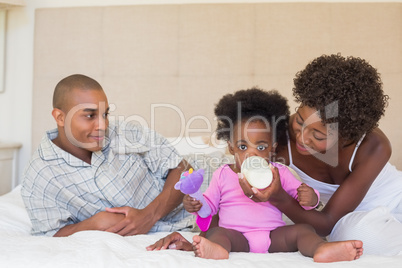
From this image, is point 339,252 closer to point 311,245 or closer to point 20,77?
point 311,245

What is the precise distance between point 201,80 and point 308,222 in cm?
151

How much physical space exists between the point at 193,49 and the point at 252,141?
1.46 meters

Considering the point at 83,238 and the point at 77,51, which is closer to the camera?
the point at 83,238

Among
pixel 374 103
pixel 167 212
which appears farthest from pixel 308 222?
pixel 167 212

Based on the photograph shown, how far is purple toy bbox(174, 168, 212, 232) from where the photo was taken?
128 cm

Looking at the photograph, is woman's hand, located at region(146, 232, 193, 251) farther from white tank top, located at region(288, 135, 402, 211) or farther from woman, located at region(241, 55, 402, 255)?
white tank top, located at region(288, 135, 402, 211)

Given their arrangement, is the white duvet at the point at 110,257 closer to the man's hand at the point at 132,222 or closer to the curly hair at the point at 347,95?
the man's hand at the point at 132,222

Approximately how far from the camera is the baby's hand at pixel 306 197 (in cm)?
138

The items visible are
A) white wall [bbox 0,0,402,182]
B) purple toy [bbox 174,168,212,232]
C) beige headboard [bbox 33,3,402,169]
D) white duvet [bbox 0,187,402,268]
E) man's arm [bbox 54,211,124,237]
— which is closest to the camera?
white duvet [bbox 0,187,402,268]

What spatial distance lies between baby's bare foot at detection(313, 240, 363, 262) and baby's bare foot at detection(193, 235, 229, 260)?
0.80 feet

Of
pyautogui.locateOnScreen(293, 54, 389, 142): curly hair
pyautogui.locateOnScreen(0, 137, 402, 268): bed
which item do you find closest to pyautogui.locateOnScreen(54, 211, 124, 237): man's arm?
pyautogui.locateOnScreen(0, 137, 402, 268): bed

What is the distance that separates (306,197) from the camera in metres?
1.39

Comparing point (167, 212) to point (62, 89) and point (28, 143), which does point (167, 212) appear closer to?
point (62, 89)

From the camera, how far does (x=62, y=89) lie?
178 cm
